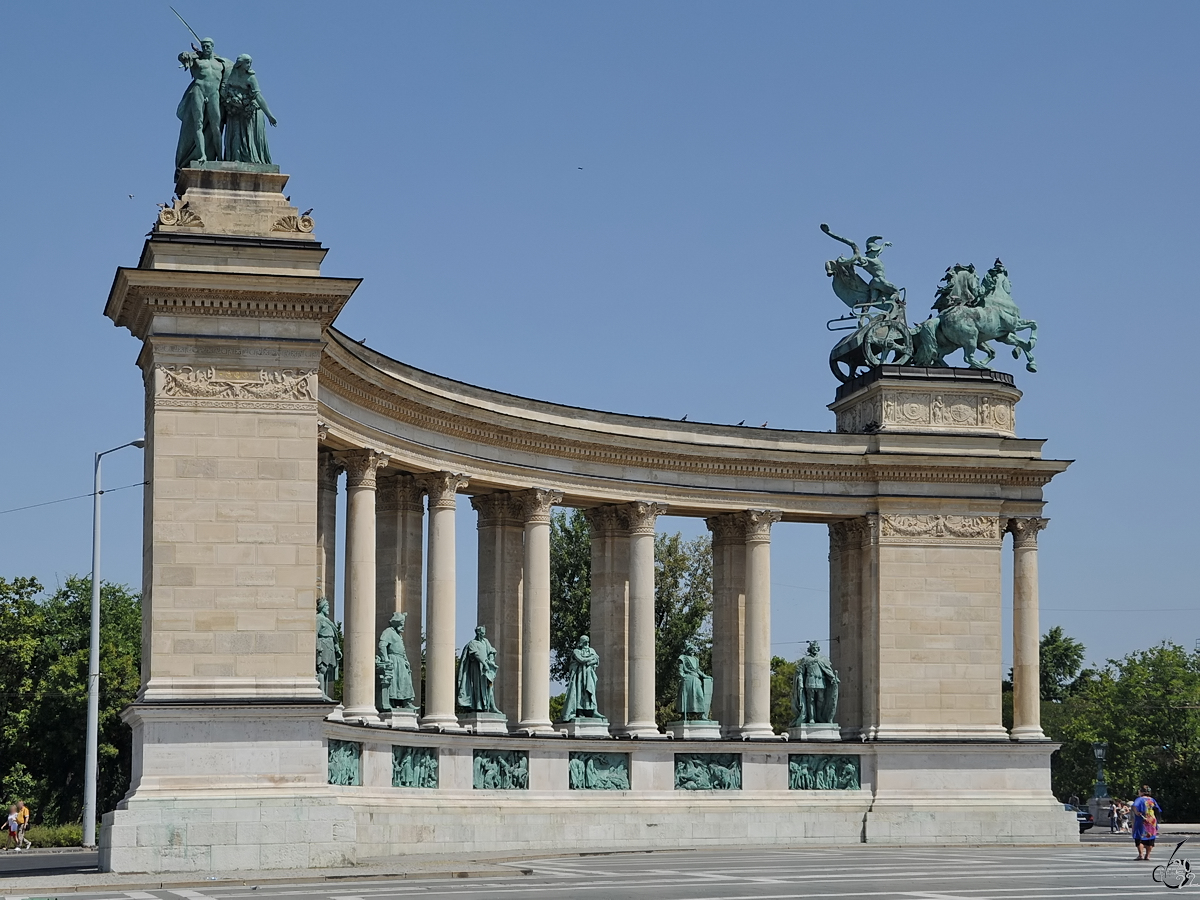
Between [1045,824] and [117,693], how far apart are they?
4407 centimetres

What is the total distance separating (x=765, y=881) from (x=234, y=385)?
17.5 m

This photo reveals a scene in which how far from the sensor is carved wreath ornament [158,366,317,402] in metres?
47.5

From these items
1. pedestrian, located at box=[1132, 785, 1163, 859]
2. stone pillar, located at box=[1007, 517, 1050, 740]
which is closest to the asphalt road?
pedestrian, located at box=[1132, 785, 1163, 859]

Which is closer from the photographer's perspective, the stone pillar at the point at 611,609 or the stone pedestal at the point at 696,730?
the stone pedestal at the point at 696,730

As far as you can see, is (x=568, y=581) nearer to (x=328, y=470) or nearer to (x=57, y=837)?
(x=57, y=837)

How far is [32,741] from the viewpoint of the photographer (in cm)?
9188

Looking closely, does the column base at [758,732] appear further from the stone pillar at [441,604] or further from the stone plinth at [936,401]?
the stone pillar at [441,604]

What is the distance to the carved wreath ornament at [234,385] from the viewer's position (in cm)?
4753

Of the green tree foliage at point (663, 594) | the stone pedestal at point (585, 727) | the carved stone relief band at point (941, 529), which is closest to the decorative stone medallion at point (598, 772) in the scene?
the stone pedestal at point (585, 727)

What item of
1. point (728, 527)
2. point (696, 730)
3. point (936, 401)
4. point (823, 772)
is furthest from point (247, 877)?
point (936, 401)

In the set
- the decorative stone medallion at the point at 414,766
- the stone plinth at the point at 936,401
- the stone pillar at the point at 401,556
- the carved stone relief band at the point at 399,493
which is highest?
the stone plinth at the point at 936,401

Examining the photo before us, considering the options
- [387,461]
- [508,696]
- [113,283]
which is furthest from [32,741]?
[113,283]

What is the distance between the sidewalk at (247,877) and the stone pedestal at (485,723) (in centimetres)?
1151

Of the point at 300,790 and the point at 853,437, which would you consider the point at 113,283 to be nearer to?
the point at 300,790
